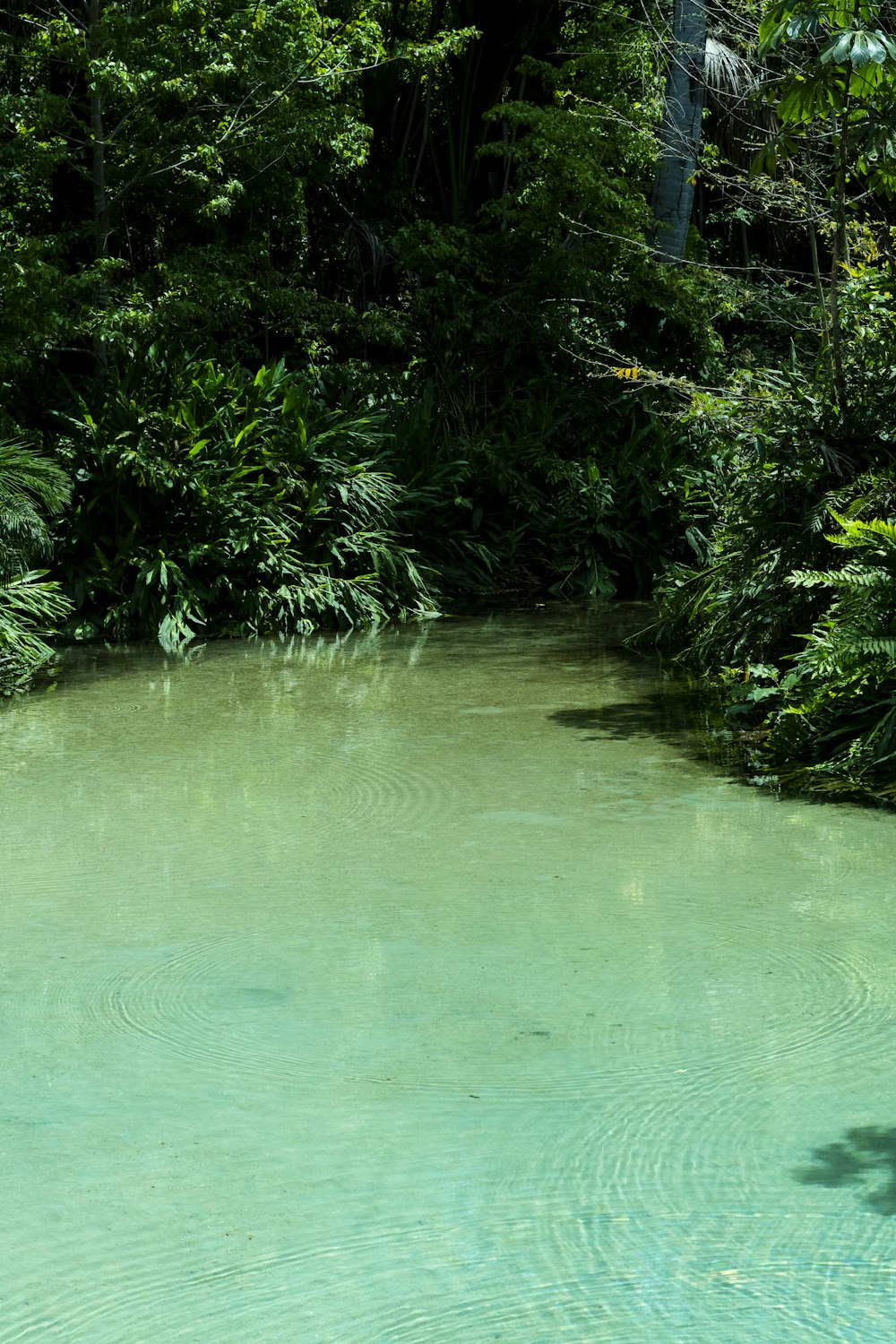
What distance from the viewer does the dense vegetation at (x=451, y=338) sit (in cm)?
675

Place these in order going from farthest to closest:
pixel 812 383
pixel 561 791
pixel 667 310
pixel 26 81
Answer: pixel 667 310 < pixel 26 81 < pixel 812 383 < pixel 561 791

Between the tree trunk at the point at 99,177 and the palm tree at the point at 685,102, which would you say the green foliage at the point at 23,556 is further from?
the palm tree at the point at 685,102

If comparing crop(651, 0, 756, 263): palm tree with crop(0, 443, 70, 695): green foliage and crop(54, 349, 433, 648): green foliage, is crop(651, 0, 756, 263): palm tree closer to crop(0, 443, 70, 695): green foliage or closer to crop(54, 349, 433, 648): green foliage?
crop(54, 349, 433, 648): green foliage

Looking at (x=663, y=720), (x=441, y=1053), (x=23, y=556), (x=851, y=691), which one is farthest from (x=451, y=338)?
(x=441, y=1053)

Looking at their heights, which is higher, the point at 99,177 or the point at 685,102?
the point at 685,102

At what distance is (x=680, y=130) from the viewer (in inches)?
515

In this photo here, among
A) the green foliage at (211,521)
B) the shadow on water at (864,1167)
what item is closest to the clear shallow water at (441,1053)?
the shadow on water at (864,1167)

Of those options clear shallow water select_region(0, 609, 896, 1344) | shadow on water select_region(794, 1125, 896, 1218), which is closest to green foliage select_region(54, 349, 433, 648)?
clear shallow water select_region(0, 609, 896, 1344)

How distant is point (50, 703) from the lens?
7414 millimetres

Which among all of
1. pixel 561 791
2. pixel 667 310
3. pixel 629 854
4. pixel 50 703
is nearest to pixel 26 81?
pixel 667 310

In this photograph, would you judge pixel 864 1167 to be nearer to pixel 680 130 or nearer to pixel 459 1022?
pixel 459 1022

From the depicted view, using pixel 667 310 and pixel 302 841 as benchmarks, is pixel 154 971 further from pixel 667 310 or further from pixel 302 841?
pixel 667 310

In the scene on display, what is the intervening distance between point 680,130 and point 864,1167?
11.9 m

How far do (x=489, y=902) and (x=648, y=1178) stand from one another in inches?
61.6
